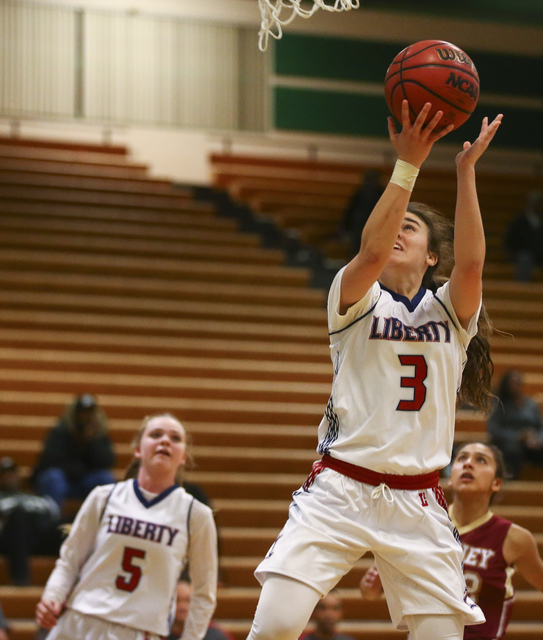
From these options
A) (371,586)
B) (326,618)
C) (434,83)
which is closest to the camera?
(434,83)

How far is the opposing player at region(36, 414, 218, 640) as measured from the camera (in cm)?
374

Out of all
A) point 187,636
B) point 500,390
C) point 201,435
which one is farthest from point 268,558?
point 500,390

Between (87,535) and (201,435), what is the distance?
3.57 m

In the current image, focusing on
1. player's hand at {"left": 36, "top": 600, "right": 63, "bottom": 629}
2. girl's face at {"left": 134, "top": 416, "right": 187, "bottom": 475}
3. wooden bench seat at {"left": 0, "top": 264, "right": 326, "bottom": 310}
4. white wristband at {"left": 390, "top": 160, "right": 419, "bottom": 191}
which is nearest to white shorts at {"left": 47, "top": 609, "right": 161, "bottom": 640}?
player's hand at {"left": 36, "top": 600, "right": 63, "bottom": 629}

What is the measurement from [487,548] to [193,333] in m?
5.43

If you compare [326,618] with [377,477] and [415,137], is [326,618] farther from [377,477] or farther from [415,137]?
[415,137]

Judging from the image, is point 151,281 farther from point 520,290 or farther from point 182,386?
point 520,290

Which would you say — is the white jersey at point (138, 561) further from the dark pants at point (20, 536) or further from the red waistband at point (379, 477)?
the dark pants at point (20, 536)

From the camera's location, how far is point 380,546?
2.59m

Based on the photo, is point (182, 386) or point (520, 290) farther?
point (520, 290)

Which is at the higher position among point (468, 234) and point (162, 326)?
point (468, 234)

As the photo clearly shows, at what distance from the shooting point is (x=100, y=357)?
8281mm

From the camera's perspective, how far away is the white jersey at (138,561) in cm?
375

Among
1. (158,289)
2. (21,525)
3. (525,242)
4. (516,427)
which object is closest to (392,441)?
Answer: (21,525)
